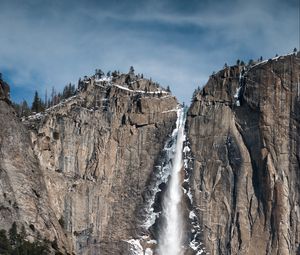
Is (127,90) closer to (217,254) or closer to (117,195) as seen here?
(117,195)

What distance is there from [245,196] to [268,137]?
8.25 m

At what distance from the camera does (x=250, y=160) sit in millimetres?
102125

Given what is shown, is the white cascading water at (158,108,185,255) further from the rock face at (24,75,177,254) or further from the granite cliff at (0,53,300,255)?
the rock face at (24,75,177,254)

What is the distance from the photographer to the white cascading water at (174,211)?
102375mm

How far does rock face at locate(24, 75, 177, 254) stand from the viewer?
333 ft

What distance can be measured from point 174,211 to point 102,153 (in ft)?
40.9

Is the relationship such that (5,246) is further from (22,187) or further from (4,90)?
(4,90)

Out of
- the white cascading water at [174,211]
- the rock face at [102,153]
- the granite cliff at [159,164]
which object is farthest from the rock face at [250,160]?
the rock face at [102,153]

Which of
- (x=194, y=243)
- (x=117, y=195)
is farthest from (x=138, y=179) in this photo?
(x=194, y=243)

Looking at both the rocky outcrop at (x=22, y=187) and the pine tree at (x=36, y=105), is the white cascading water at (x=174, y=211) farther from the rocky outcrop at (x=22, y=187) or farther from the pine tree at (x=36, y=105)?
the pine tree at (x=36, y=105)

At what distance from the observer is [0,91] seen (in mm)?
101375

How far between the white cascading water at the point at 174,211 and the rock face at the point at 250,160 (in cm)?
203

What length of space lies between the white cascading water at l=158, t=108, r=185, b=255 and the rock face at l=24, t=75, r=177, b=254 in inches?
96.6

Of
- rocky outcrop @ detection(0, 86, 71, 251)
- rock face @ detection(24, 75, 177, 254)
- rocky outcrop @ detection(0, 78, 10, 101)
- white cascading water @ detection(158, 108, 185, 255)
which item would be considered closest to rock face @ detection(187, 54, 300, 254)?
white cascading water @ detection(158, 108, 185, 255)
